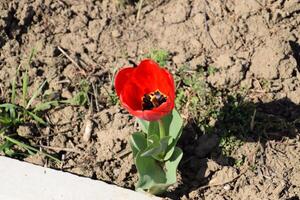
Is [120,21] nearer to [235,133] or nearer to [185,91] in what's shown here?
[185,91]

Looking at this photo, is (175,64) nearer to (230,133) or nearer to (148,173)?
(230,133)

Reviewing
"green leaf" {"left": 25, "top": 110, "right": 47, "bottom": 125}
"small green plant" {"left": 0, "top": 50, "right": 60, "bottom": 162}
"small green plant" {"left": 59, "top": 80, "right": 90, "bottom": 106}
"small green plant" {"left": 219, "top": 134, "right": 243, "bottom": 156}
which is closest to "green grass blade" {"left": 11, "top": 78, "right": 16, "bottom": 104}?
"small green plant" {"left": 0, "top": 50, "right": 60, "bottom": 162}

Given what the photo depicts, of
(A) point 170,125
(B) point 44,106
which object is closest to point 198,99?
(A) point 170,125

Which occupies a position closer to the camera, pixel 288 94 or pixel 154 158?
pixel 154 158

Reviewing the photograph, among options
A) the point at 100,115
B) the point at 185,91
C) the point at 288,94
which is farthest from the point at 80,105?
the point at 288,94

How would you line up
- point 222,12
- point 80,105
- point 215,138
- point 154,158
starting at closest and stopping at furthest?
point 154,158 < point 215,138 < point 80,105 < point 222,12

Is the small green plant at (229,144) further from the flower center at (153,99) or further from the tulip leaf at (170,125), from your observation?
the flower center at (153,99)
